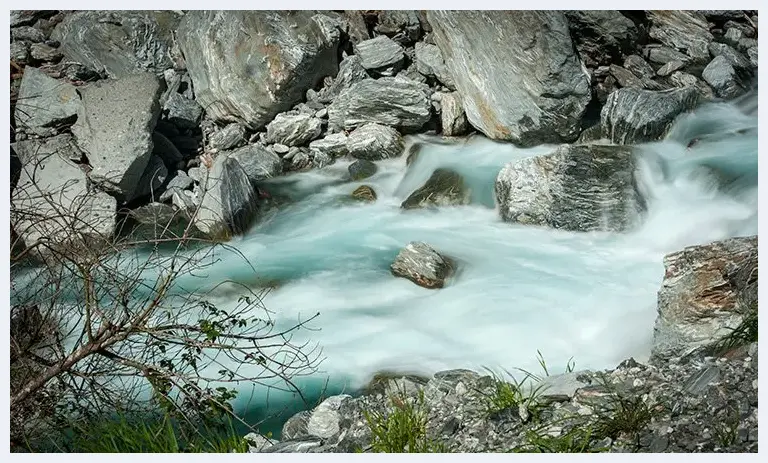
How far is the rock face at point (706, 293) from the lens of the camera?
2.98 meters

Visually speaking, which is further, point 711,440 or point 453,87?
point 453,87

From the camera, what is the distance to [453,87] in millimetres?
5188

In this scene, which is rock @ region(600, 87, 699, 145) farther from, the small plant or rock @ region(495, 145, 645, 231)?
the small plant

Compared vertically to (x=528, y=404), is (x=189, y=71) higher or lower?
higher

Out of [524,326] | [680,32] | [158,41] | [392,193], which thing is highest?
[158,41]

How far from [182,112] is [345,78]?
1.01 metres

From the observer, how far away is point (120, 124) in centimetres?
520

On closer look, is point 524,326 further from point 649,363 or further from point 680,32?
point 680,32

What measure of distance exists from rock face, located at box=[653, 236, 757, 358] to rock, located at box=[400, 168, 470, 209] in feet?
4.61

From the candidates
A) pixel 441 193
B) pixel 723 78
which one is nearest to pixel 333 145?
pixel 441 193

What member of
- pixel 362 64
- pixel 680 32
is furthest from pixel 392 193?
pixel 680 32

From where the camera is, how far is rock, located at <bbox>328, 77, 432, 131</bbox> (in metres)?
5.14

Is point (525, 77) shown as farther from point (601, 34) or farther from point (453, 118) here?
point (601, 34)

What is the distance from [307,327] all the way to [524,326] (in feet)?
2.74
